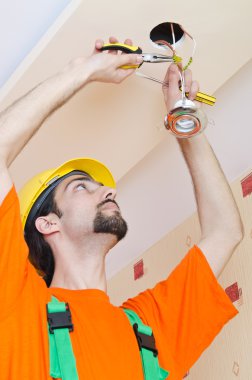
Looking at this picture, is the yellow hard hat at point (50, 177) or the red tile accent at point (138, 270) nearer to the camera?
the yellow hard hat at point (50, 177)

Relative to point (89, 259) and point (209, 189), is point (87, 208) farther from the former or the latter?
point (209, 189)

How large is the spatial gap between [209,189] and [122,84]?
17.3 inches

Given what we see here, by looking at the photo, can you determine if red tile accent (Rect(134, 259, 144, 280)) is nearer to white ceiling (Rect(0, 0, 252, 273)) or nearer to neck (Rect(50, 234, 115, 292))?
white ceiling (Rect(0, 0, 252, 273))

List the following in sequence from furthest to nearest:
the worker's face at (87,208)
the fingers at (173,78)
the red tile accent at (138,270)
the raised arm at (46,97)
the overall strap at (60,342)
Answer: the red tile accent at (138,270) < the worker's face at (87,208) < the fingers at (173,78) < the raised arm at (46,97) < the overall strap at (60,342)

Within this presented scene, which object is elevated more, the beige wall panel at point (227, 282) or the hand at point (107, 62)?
the hand at point (107, 62)

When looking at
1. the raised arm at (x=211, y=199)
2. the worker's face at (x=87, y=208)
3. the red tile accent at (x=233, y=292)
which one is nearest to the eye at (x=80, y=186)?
the worker's face at (x=87, y=208)

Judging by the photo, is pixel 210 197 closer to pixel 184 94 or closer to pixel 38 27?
pixel 184 94

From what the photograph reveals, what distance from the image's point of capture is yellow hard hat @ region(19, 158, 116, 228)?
78.4 inches

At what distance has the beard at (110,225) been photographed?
1.91 m

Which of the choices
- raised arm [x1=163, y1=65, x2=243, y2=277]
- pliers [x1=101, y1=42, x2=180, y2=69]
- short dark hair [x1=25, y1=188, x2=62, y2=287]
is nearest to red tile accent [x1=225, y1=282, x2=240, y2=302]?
raised arm [x1=163, y1=65, x2=243, y2=277]

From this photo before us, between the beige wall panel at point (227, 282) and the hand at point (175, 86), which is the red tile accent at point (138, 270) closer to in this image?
the beige wall panel at point (227, 282)

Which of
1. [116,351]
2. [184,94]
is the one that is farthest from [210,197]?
[116,351]

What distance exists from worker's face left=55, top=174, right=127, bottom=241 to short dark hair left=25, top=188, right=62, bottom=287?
0.07 feet

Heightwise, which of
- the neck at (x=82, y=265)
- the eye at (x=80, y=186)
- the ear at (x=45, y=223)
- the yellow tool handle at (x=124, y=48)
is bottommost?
the neck at (x=82, y=265)
